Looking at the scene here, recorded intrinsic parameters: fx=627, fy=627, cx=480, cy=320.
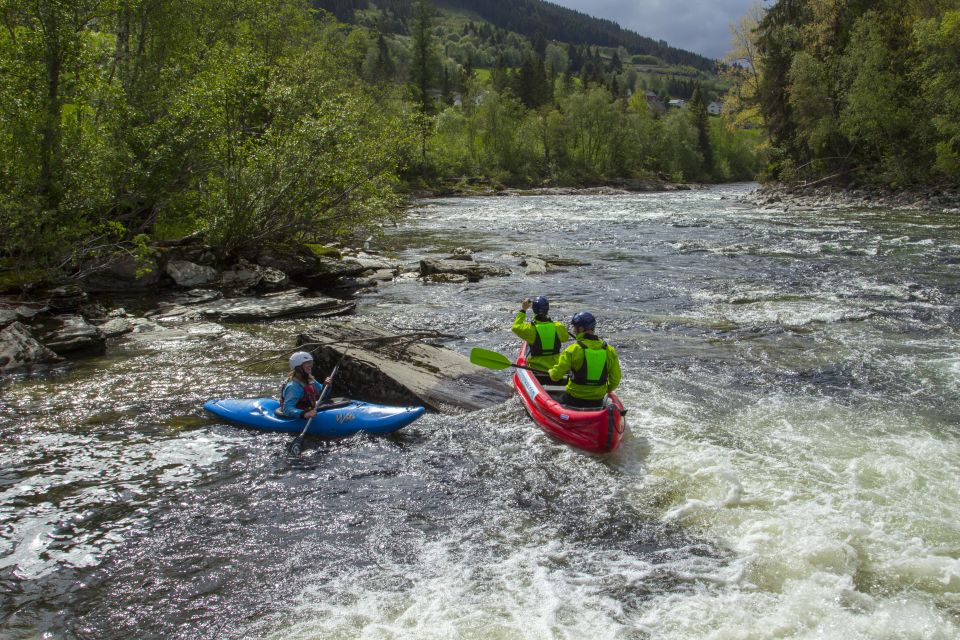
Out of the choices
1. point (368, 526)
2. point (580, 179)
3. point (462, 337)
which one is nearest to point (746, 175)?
point (580, 179)

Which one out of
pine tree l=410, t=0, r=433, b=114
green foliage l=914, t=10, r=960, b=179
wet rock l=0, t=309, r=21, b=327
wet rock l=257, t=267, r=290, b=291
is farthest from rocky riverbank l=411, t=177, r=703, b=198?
wet rock l=0, t=309, r=21, b=327

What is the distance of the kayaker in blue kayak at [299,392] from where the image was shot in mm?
7887

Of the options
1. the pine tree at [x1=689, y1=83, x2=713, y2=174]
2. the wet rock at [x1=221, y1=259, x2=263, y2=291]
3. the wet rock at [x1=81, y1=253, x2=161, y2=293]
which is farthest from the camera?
the pine tree at [x1=689, y1=83, x2=713, y2=174]

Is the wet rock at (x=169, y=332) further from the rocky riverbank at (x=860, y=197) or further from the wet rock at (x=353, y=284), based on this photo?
the rocky riverbank at (x=860, y=197)

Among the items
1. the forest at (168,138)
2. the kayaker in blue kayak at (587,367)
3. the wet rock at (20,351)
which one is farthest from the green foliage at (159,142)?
the kayaker in blue kayak at (587,367)

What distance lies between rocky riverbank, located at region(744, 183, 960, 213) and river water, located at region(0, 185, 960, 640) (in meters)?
23.9

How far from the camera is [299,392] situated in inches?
314

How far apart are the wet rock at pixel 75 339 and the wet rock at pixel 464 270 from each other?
30.0 ft

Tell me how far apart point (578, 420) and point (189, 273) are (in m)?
12.1

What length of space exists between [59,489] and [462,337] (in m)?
7.30

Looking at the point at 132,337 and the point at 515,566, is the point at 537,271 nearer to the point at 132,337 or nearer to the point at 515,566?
the point at 132,337

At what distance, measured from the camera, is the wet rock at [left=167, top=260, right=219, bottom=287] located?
1548 centimetres

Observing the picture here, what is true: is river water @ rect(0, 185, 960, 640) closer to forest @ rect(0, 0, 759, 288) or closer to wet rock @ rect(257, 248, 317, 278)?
forest @ rect(0, 0, 759, 288)

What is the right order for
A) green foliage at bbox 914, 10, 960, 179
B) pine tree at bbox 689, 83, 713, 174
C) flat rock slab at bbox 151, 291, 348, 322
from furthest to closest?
1. pine tree at bbox 689, 83, 713, 174
2. green foliage at bbox 914, 10, 960, 179
3. flat rock slab at bbox 151, 291, 348, 322
